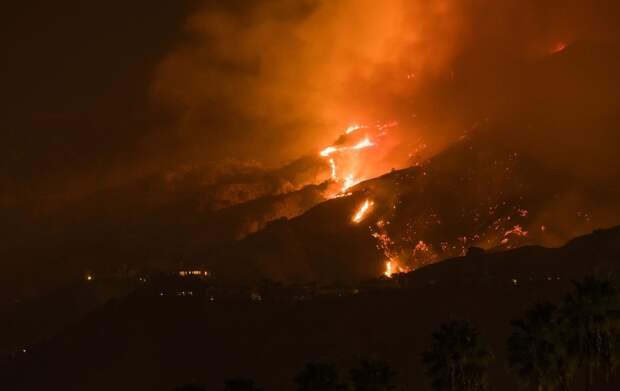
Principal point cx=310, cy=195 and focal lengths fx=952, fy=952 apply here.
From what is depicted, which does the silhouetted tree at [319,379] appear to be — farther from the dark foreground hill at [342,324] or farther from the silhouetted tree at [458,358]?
the dark foreground hill at [342,324]

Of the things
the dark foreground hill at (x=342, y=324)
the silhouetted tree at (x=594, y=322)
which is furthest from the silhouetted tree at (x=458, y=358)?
the dark foreground hill at (x=342, y=324)

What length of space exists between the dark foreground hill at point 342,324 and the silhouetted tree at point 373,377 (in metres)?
77.8

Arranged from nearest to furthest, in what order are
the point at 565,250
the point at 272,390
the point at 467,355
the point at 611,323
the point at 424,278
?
the point at 611,323
the point at 467,355
the point at 272,390
the point at 565,250
the point at 424,278

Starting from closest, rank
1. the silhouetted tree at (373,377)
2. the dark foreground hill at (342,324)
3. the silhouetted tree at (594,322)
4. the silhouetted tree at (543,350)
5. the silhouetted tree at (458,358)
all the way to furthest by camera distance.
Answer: the silhouetted tree at (594,322) < the silhouetted tree at (543,350) < the silhouetted tree at (458,358) < the silhouetted tree at (373,377) < the dark foreground hill at (342,324)

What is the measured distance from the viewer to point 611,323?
202 ft

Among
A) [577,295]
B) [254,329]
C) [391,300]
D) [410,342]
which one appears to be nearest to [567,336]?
[577,295]

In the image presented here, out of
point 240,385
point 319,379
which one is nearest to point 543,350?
point 319,379

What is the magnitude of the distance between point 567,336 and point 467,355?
23.7 feet

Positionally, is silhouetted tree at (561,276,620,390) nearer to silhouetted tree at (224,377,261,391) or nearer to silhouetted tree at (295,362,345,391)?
silhouetted tree at (295,362,345,391)

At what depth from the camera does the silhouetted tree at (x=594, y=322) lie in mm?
61625

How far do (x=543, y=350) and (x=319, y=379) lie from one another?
16936mm

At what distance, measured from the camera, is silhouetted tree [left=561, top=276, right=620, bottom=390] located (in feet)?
202

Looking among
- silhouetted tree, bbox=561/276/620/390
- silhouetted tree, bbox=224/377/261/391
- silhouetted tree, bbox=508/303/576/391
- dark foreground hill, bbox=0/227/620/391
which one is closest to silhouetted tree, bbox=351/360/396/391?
silhouetted tree, bbox=508/303/576/391

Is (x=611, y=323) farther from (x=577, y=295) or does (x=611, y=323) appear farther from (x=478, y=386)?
(x=478, y=386)
